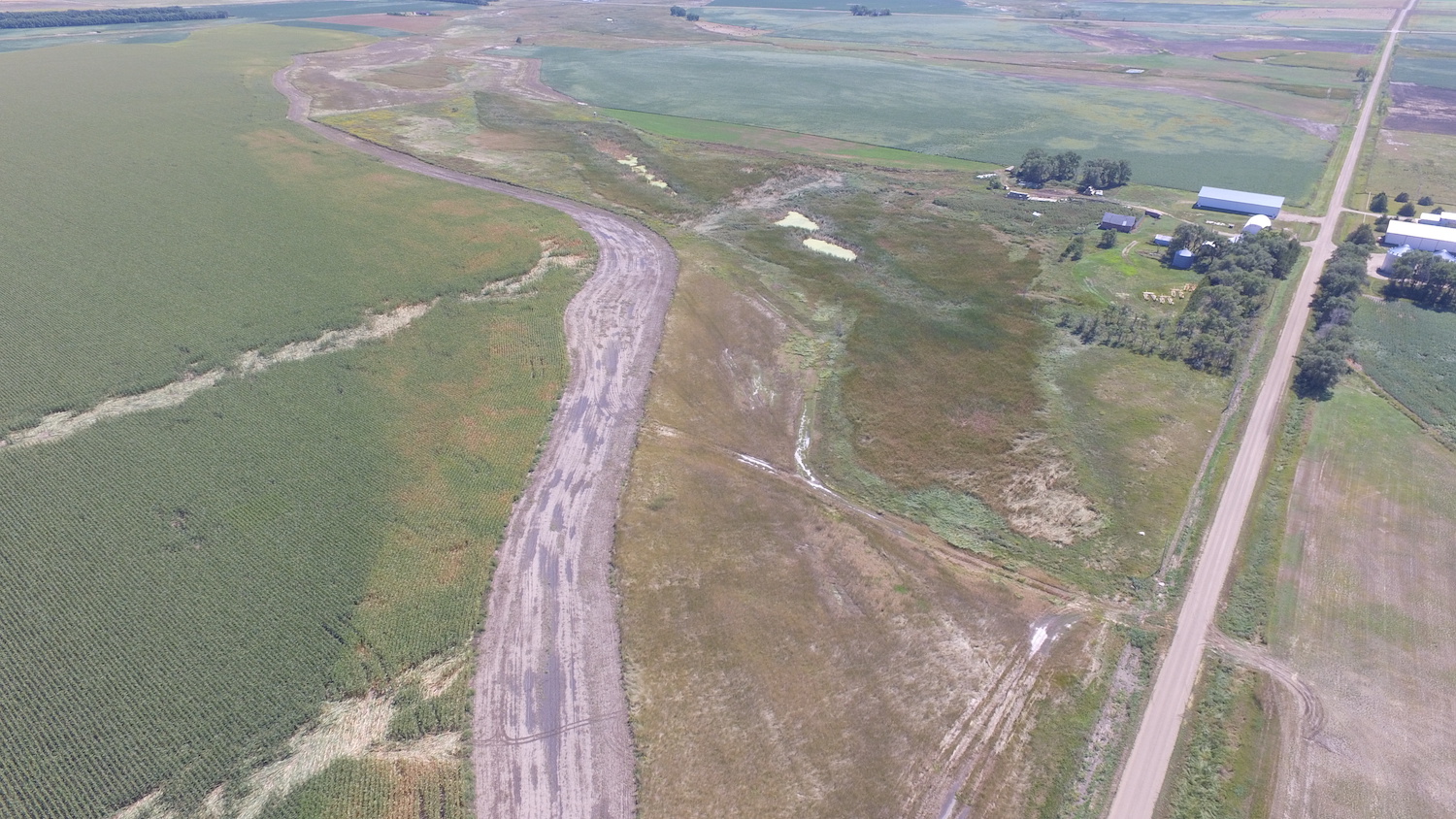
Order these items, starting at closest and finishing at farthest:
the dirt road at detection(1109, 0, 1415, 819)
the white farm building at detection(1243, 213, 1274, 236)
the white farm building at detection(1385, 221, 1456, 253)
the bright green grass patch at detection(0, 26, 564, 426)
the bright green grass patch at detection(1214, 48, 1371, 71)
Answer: the dirt road at detection(1109, 0, 1415, 819) < the bright green grass patch at detection(0, 26, 564, 426) < the white farm building at detection(1385, 221, 1456, 253) < the white farm building at detection(1243, 213, 1274, 236) < the bright green grass patch at detection(1214, 48, 1371, 71)

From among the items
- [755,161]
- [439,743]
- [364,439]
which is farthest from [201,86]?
[439,743]

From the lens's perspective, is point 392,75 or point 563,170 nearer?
point 563,170

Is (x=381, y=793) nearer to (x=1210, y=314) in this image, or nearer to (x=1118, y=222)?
(x=1210, y=314)

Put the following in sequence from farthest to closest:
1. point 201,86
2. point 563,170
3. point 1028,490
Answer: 1. point 201,86
2. point 563,170
3. point 1028,490

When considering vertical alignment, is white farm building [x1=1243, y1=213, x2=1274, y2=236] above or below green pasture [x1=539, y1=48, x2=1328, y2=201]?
below

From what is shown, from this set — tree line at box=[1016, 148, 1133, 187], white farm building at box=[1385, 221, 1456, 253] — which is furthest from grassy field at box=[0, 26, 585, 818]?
white farm building at box=[1385, 221, 1456, 253]

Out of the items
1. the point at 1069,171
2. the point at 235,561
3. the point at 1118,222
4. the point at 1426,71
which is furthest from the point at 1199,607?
the point at 1426,71

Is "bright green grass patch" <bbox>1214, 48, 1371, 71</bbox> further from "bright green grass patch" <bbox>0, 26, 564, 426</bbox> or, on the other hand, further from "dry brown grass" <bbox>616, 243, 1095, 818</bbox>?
"dry brown grass" <bbox>616, 243, 1095, 818</bbox>

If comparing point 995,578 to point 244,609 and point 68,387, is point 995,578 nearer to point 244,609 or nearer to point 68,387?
point 244,609
